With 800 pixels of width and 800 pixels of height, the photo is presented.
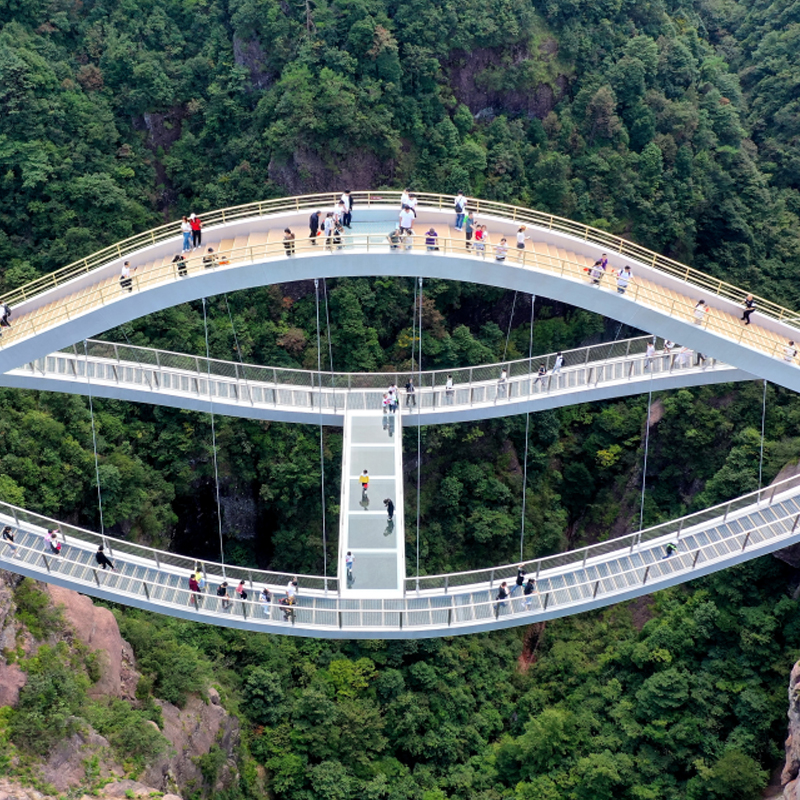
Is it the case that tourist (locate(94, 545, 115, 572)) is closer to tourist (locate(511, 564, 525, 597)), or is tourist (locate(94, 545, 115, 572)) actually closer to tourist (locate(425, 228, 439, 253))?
tourist (locate(511, 564, 525, 597))

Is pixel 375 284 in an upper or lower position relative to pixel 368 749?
upper

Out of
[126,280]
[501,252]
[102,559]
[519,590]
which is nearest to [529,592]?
[519,590]

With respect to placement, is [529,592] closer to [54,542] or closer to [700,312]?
[700,312]

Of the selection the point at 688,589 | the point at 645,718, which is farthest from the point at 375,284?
the point at 645,718

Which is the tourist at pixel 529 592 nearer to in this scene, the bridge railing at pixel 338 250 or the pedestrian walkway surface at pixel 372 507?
the pedestrian walkway surface at pixel 372 507

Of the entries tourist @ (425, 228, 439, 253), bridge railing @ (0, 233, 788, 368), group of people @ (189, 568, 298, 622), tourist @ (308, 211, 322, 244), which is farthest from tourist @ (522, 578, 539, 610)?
tourist @ (308, 211, 322, 244)

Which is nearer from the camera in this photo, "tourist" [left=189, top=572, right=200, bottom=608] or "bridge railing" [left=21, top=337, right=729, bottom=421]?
"tourist" [left=189, top=572, right=200, bottom=608]

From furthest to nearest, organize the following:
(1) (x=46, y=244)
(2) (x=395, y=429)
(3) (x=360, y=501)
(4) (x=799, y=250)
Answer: (4) (x=799, y=250), (1) (x=46, y=244), (2) (x=395, y=429), (3) (x=360, y=501)

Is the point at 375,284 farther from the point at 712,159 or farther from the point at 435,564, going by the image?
the point at 712,159

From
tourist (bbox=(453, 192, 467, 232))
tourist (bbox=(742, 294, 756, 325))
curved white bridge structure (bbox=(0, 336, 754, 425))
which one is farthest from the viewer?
curved white bridge structure (bbox=(0, 336, 754, 425))
